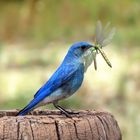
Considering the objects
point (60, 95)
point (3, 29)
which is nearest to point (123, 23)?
point (3, 29)

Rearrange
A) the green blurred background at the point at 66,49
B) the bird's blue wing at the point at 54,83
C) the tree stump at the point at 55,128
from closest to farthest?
the tree stump at the point at 55,128
the bird's blue wing at the point at 54,83
the green blurred background at the point at 66,49

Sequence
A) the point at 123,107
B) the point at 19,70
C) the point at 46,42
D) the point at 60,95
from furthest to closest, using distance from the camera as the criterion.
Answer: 1. the point at 46,42
2. the point at 19,70
3. the point at 123,107
4. the point at 60,95

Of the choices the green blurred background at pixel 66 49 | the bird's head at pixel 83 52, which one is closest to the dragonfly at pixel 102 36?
the bird's head at pixel 83 52

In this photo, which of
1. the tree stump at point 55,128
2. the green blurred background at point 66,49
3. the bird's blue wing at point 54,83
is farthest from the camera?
the green blurred background at point 66,49

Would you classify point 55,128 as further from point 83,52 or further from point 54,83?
point 83,52

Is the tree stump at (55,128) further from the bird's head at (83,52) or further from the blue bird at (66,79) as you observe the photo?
the bird's head at (83,52)

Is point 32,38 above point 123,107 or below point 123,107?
above

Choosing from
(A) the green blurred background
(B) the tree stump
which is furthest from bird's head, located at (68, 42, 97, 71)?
(A) the green blurred background

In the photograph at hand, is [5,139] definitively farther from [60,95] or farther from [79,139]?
[60,95]
